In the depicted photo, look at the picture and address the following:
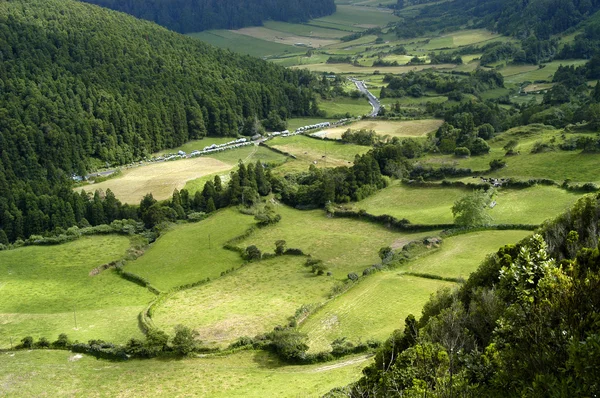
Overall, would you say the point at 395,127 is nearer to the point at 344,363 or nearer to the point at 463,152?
the point at 463,152

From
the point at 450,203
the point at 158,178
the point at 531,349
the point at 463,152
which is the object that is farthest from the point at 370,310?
the point at 158,178

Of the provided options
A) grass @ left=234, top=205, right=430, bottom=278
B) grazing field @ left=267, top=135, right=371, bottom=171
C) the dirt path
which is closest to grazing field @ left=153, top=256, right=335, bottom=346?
grass @ left=234, top=205, right=430, bottom=278

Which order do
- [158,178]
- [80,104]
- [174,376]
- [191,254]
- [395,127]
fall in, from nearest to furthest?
[174,376] < [191,254] < [158,178] < [80,104] < [395,127]

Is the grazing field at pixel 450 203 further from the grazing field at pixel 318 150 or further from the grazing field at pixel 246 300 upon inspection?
the grazing field at pixel 318 150

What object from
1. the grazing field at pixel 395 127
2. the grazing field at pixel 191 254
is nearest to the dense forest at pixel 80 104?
the grazing field at pixel 191 254

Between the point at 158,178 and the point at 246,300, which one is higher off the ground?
the point at 158,178

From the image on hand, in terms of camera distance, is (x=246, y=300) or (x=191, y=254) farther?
(x=191, y=254)

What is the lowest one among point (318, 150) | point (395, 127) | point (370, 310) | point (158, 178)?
point (370, 310)
